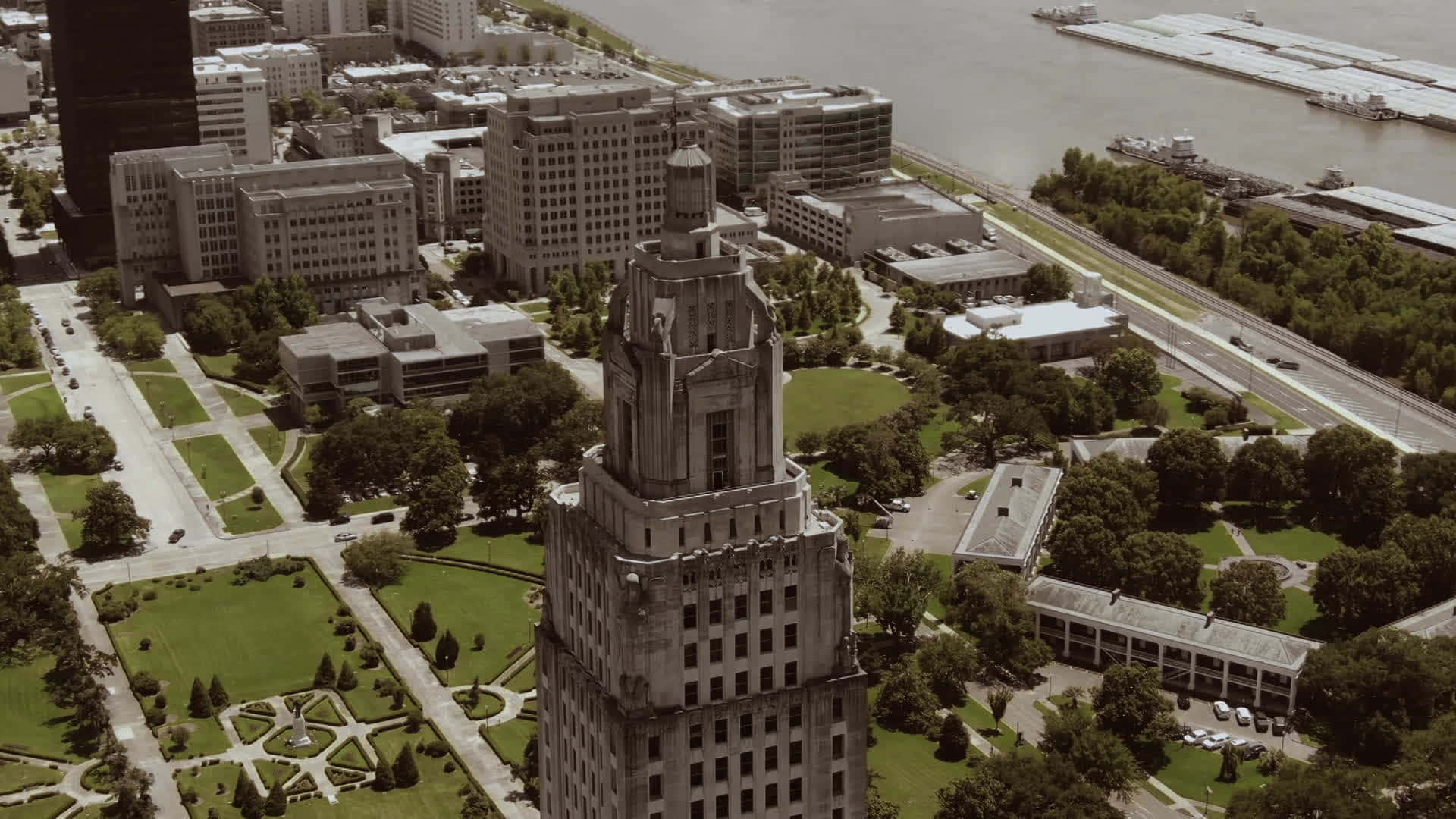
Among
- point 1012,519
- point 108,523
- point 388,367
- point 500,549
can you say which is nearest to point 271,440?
point 388,367

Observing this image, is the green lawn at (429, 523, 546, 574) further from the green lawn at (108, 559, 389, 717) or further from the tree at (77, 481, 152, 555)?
the tree at (77, 481, 152, 555)

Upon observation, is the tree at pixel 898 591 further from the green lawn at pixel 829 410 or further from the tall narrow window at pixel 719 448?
the tall narrow window at pixel 719 448

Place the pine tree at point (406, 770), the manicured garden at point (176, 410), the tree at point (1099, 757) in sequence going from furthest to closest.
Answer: the manicured garden at point (176, 410) < the pine tree at point (406, 770) < the tree at point (1099, 757)

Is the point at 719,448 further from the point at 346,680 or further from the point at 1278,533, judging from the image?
the point at 1278,533

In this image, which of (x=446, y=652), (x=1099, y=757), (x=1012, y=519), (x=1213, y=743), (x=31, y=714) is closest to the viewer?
(x=1099, y=757)

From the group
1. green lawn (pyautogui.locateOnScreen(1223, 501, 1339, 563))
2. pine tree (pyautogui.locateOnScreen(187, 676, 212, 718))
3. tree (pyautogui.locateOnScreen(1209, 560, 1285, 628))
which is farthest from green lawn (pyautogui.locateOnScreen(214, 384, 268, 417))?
tree (pyautogui.locateOnScreen(1209, 560, 1285, 628))

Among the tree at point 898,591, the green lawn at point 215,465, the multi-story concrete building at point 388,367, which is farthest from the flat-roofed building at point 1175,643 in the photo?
the green lawn at point 215,465

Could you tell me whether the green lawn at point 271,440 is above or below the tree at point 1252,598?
below
